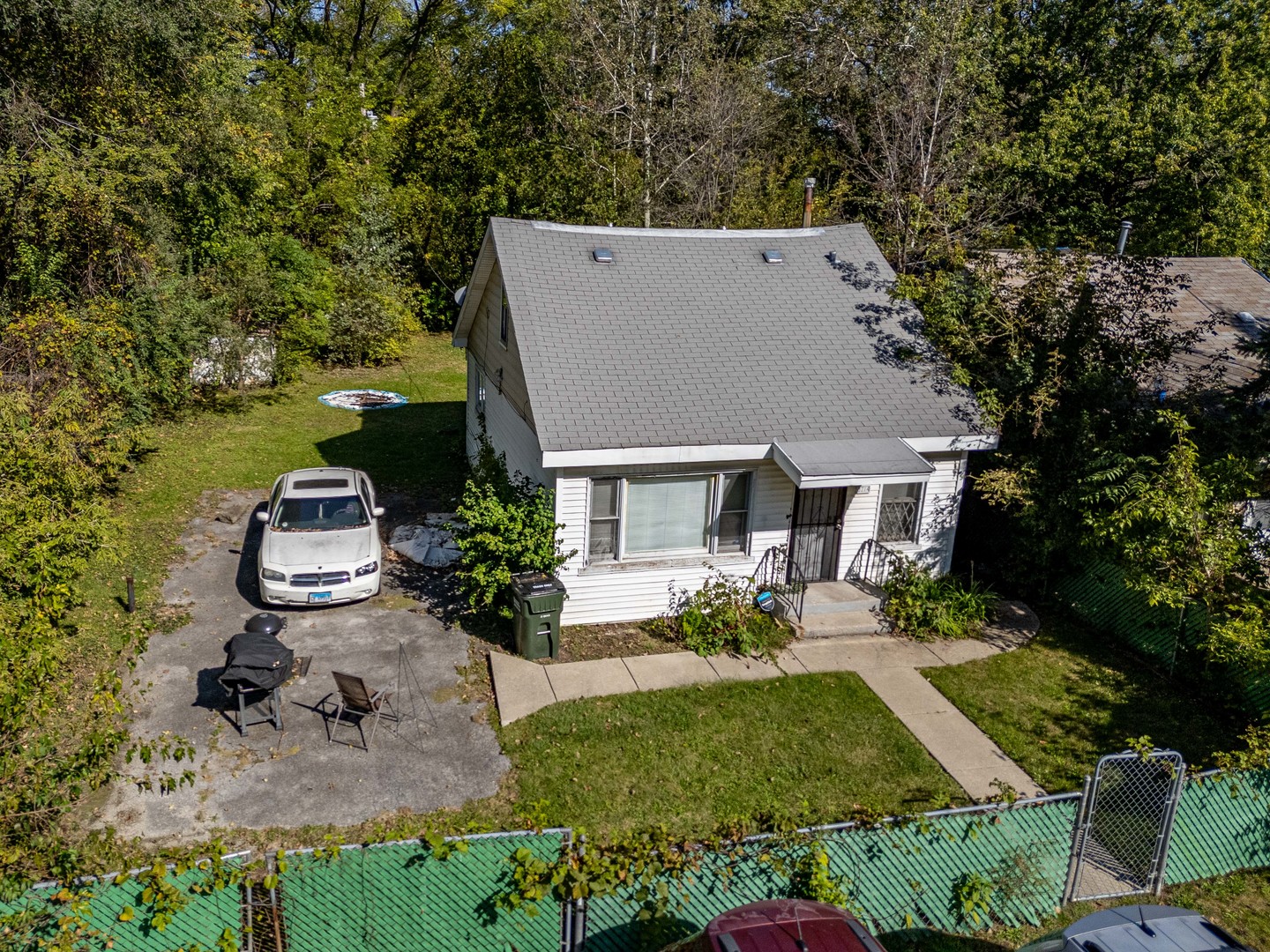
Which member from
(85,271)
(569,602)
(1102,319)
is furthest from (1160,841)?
(85,271)

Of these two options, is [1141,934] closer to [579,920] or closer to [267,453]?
[579,920]

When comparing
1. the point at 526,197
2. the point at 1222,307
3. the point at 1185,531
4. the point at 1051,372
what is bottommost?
the point at 1185,531

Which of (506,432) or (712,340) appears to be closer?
(712,340)

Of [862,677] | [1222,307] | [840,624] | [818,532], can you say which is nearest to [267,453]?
[818,532]

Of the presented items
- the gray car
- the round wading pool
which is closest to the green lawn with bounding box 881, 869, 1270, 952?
the gray car

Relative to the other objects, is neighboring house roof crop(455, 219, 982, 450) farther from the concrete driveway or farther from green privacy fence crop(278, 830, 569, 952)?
green privacy fence crop(278, 830, 569, 952)
